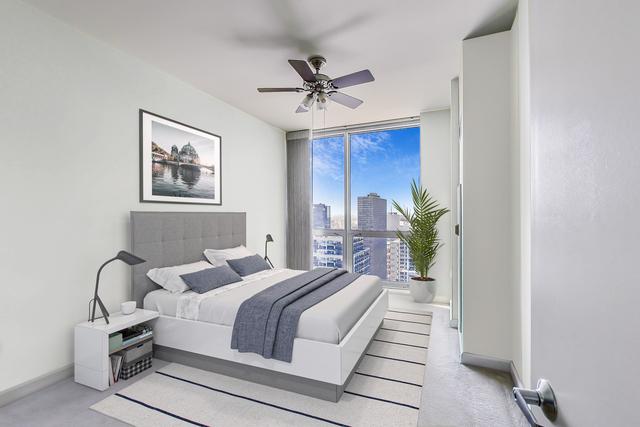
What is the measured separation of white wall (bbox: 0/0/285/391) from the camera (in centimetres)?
219

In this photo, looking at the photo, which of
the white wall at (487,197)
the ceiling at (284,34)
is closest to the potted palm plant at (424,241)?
the ceiling at (284,34)

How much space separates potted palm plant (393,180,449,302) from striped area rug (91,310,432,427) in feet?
6.19

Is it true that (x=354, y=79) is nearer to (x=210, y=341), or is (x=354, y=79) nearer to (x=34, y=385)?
(x=210, y=341)

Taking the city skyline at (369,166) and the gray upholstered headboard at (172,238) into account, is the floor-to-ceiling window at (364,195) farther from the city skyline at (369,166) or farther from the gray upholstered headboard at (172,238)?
the gray upholstered headboard at (172,238)

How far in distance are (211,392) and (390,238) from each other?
383 cm

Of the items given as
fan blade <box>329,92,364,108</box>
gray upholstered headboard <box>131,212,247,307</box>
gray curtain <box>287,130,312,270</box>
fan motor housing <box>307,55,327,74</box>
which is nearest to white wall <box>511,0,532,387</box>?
fan blade <box>329,92,364,108</box>

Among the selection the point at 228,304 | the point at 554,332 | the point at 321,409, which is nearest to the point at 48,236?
the point at 228,304

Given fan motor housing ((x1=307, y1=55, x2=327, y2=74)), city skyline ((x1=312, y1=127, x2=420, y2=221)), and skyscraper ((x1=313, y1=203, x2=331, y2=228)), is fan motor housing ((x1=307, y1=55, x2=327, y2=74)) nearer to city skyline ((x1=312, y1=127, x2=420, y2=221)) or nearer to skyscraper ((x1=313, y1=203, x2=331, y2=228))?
city skyline ((x1=312, y1=127, x2=420, y2=221))

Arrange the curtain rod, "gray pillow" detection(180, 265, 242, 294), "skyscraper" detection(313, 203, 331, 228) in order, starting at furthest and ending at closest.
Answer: "skyscraper" detection(313, 203, 331, 228) → the curtain rod → "gray pillow" detection(180, 265, 242, 294)

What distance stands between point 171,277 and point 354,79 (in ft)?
8.32

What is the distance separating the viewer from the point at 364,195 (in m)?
5.57

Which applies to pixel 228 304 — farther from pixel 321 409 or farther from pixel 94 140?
pixel 94 140

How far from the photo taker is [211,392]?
2.27 m

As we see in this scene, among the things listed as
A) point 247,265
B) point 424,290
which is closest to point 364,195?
point 424,290
